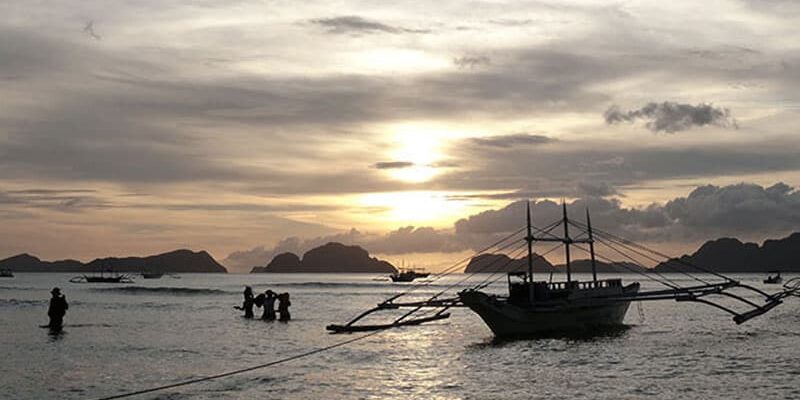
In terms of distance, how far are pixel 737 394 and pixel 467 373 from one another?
37.9 feet

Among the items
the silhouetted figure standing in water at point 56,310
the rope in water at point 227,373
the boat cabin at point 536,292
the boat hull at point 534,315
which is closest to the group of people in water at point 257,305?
the silhouetted figure standing in water at point 56,310

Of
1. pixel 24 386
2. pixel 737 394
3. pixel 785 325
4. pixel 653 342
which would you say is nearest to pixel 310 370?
pixel 24 386

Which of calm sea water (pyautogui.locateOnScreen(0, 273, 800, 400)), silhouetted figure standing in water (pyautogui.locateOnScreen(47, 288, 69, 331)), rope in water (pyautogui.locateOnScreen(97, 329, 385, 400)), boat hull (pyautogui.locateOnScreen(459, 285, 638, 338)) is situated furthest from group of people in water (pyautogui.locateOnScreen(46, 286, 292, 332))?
boat hull (pyautogui.locateOnScreen(459, 285, 638, 338))

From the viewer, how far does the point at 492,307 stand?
173 ft

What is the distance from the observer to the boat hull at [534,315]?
52.9 meters

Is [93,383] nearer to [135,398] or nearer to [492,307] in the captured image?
[135,398]

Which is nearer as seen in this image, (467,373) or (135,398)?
(135,398)

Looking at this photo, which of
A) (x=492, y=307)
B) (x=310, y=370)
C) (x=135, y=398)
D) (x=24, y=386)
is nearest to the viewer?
(x=135, y=398)

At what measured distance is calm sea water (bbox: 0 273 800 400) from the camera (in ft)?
105

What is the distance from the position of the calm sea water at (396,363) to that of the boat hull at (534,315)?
169 centimetres

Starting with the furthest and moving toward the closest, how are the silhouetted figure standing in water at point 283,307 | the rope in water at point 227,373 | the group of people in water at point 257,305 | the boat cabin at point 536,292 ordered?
the silhouetted figure standing in water at point 283,307
the group of people in water at point 257,305
the boat cabin at point 536,292
the rope in water at point 227,373

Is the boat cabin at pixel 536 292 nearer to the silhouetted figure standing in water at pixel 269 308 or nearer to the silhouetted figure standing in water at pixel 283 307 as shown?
the silhouetted figure standing in water at pixel 283 307

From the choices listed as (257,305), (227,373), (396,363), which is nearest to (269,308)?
(257,305)

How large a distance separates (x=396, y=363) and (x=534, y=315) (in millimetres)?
15768
